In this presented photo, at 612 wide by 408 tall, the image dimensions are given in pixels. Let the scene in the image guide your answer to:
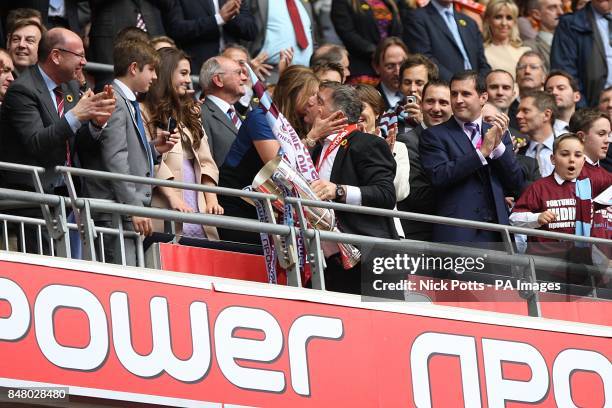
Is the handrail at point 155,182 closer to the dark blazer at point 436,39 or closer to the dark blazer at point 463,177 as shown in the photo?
the dark blazer at point 463,177

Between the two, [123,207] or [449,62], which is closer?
[123,207]

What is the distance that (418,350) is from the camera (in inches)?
448

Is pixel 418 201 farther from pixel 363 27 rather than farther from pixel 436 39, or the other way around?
pixel 363 27

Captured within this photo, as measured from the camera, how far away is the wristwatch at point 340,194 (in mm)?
11500

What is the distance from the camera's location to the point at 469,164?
12.6 meters

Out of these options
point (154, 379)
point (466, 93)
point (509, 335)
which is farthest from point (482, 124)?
point (154, 379)

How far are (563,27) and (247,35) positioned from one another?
344 cm

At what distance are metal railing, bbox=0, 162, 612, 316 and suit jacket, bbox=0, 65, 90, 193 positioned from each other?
240mm

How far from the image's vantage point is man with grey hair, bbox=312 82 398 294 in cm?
1145

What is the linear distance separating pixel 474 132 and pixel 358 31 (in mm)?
3898

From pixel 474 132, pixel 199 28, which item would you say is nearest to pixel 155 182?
pixel 474 132

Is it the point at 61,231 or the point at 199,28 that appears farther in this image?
the point at 199,28

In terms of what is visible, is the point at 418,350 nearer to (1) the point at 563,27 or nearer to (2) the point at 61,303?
(2) the point at 61,303

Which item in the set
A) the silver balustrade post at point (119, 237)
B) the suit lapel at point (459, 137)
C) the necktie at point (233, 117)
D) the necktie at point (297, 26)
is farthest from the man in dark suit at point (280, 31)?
the silver balustrade post at point (119, 237)
